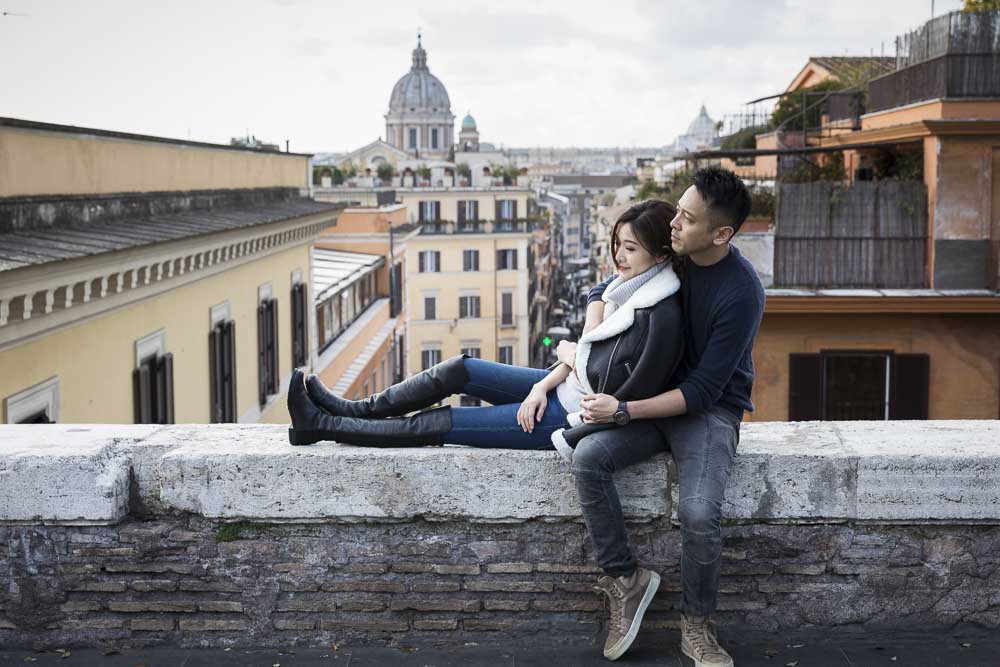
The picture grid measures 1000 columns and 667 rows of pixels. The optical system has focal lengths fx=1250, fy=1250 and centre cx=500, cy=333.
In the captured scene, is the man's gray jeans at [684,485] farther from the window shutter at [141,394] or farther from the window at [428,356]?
the window at [428,356]

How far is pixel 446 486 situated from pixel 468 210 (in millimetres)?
62513

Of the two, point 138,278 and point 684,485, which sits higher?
point 138,278

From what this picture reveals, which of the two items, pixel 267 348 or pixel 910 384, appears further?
pixel 267 348

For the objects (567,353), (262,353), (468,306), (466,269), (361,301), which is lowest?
(468,306)

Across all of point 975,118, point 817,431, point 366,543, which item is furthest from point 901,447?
point 975,118

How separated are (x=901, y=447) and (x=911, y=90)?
1545cm

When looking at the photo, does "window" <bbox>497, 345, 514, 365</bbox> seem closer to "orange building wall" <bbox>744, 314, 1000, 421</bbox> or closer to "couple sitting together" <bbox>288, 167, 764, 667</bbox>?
"orange building wall" <bbox>744, 314, 1000, 421</bbox>

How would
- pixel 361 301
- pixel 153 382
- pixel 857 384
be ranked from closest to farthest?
1. pixel 153 382
2. pixel 857 384
3. pixel 361 301

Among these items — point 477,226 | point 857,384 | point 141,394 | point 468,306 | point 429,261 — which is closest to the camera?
point 141,394

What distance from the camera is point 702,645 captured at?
398 centimetres

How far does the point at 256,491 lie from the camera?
13.8 feet

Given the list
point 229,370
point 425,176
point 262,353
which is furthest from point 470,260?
point 229,370

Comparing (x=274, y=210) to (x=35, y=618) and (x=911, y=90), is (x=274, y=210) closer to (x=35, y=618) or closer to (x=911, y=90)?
(x=911, y=90)

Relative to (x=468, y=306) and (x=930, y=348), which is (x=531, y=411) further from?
(x=468, y=306)
